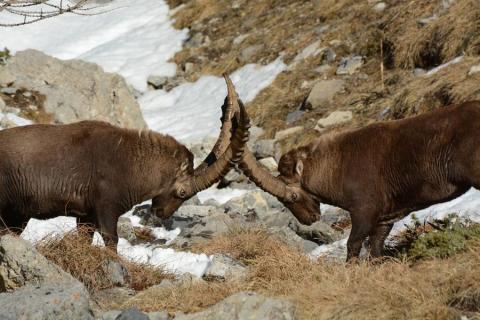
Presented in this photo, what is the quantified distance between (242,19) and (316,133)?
11192mm

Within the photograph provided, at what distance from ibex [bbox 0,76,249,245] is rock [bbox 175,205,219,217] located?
13.9 feet

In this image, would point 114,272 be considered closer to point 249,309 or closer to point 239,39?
point 249,309

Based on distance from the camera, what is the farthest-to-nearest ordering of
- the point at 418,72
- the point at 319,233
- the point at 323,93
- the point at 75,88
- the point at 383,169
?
the point at 323,93, the point at 75,88, the point at 418,72, the point at 319,233, the point at 383,169

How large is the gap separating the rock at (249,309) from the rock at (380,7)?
17142 millimetres

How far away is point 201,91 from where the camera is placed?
84.5 feet

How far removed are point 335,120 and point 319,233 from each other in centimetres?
628

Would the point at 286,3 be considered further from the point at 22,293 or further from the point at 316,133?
the point at 22,293

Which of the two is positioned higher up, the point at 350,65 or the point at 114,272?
the point at 114,272

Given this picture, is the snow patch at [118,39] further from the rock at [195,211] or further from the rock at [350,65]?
the rock at [195,211]

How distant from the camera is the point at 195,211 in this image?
1647cm

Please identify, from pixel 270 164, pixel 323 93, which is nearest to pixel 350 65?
pixel 323 93

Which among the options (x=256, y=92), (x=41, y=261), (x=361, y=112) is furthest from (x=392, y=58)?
(x=41, y=261)

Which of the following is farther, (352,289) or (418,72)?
(418,72)

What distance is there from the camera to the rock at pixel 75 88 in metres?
19.9
